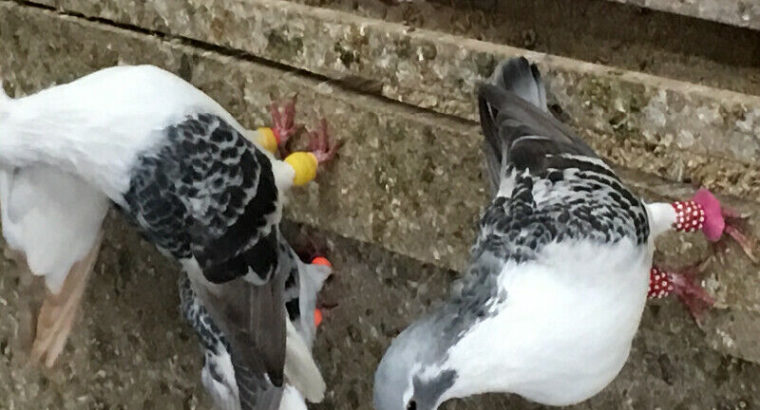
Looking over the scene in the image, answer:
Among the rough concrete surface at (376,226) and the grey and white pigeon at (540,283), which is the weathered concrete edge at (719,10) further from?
the grey and white pigeon at (540,283)

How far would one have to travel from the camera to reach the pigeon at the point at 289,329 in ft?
5.62

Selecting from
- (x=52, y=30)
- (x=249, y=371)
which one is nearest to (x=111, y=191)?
(x=249, y=371)

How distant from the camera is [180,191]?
1.53 metres

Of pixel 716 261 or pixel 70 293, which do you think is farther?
pixel 70 293

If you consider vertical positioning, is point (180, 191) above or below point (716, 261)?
above

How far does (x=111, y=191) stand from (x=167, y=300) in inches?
26.7

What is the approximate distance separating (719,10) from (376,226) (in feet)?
2.35

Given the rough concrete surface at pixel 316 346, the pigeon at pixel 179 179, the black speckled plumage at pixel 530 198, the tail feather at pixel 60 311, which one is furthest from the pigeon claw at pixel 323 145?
the tail feather at pixel 60 311

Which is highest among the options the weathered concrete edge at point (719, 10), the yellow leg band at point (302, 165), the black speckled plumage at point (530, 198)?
the weathered concrete edge at point (719, 10)

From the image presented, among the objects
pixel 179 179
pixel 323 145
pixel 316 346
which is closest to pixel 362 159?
pixel 323 145

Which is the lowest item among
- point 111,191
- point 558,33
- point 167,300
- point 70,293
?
point 167,300

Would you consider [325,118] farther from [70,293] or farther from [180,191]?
[70,293]

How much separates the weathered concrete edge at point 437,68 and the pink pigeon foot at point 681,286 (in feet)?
0.67

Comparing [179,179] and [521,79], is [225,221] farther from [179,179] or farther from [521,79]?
[521,79]
